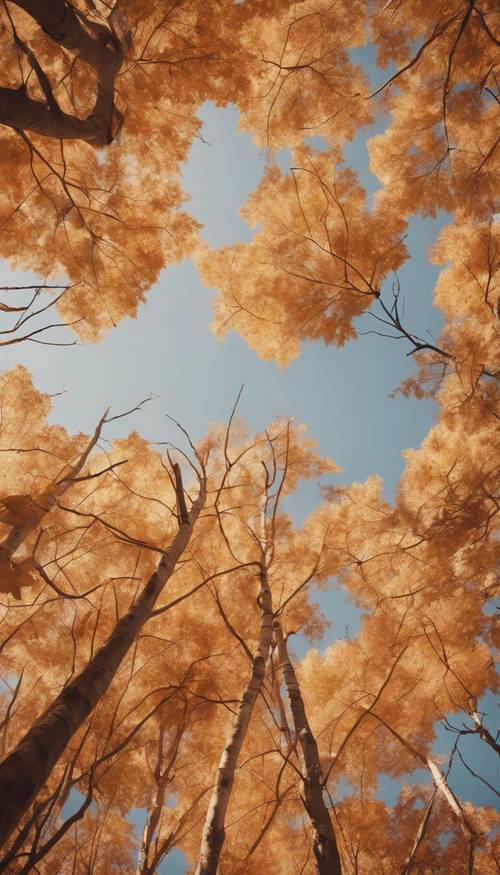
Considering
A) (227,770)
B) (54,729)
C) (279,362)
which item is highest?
(279,362)

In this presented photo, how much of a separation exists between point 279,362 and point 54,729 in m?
5.80

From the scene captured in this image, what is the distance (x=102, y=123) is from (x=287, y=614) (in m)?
5.97

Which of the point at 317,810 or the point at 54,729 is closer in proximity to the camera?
the point at 54,729

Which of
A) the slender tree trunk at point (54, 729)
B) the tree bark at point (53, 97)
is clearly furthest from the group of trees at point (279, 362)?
the slender tree trunk at point (54, 729)

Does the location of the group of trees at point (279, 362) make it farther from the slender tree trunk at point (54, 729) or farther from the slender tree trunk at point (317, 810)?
the slender tree trunk at point (54, 729)

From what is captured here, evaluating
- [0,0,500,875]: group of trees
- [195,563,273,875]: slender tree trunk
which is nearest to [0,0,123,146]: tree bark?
[0,0,500,875]: group of trees

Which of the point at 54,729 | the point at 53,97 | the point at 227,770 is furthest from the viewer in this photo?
the point at 227,770

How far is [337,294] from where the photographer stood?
5441mm

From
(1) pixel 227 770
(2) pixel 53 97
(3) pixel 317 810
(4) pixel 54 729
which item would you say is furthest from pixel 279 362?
(4) pixel 54 729

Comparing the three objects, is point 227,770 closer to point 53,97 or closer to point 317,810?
point 317,810

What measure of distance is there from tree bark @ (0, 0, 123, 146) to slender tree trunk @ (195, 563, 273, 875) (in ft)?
11.4

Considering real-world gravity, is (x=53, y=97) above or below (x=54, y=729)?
above

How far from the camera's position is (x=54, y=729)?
1197 mm

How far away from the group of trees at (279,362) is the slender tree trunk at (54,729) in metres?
2.29
